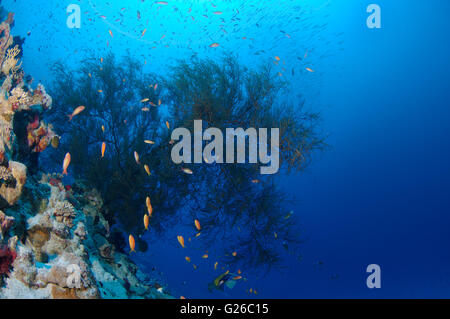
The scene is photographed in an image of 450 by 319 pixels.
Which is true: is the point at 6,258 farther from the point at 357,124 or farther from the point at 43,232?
the point at 357,124

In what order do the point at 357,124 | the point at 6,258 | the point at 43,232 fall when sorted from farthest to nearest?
the point at 357,124, the point at 43,232, the point at 6,258

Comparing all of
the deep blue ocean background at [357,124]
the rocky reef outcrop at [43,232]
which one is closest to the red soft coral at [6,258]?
the rocky reef outcrop at [43,232]

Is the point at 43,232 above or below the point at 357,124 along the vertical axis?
below

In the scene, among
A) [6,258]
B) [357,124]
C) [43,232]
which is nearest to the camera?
[6,258]

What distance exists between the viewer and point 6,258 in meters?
2.98

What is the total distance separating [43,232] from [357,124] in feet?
183

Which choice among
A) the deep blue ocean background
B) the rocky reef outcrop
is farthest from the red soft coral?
the deep blue ocean background

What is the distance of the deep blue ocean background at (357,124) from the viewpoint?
3684cm

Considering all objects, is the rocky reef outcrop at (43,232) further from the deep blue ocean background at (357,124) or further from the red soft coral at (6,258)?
the deep blue ocean background at (357,124)

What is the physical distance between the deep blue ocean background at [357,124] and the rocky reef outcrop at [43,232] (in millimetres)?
32474

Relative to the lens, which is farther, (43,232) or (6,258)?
(43,232)

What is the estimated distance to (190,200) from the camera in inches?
327

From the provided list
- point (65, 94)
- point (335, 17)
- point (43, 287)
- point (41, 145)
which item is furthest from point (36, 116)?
point (335, 17)

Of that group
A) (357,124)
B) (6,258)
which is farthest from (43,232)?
(357,124)
